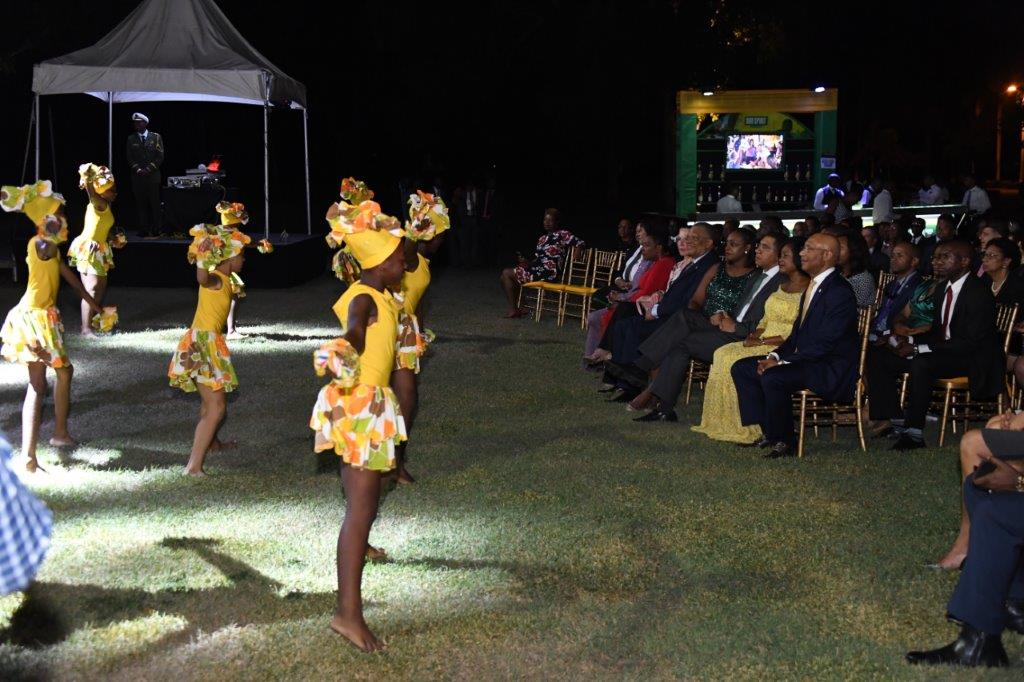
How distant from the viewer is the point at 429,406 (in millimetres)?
9938

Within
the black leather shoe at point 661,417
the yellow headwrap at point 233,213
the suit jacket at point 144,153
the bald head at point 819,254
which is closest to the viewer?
the bald head at point 819,254

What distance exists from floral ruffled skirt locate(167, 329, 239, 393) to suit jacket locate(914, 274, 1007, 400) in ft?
15.7

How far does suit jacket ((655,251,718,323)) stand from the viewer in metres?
10.1

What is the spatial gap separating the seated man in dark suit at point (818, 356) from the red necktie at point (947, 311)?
709mm

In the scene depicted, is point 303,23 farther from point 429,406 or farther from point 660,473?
point 660,473

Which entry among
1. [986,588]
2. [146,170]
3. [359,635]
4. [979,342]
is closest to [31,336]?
[359,635]

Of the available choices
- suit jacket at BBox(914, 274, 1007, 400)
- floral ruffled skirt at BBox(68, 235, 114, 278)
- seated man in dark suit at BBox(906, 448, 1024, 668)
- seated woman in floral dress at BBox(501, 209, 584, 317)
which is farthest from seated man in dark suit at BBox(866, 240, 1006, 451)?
floral ruffled skirt at BBox(68, 235, 114, 278)

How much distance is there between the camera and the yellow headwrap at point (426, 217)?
7410 millimetres

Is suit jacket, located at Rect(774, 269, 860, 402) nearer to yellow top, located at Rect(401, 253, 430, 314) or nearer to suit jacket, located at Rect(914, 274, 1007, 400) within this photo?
suit jacket, located at Rect(914, 274, 1007, 400)

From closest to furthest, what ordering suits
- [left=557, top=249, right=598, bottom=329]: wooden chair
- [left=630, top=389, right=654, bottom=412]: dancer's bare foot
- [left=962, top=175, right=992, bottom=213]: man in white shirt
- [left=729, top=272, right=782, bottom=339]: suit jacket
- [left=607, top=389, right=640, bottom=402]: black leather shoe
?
[left=729, top=272, right=782, bottom=339]: suit jacket → [left=630, top=389, right=654, bottom=412]: dancer's bare foot → [left=607, top=389, right=640, bottom=402]: black leather shoe → [left=557, top=249, right=598, bottom=329]: wooden chair → [left=962, top=175, right=992, bottom=213]: man in white shirt

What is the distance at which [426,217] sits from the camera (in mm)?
7551

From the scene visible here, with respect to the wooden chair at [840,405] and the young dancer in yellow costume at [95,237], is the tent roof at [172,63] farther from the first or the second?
the wooden chair at [840,405]

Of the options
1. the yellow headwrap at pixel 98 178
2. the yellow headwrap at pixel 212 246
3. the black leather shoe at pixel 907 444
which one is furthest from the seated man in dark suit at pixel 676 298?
the yellow headwrap at pixel 98 178

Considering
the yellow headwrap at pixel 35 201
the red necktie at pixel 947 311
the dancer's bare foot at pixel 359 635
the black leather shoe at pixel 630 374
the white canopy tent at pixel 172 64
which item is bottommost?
the dancer's bare foot at pixel 359 635
